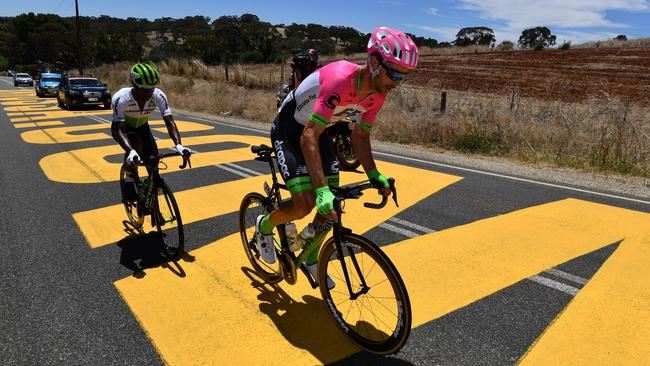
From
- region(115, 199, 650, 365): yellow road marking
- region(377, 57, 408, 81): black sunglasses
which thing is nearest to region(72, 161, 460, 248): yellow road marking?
region(115, 199, 650, 365): yellow road marking

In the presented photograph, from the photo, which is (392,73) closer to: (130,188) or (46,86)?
(130,188)

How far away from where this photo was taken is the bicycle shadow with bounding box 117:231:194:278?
4.20 m

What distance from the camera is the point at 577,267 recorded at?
4.27 metres

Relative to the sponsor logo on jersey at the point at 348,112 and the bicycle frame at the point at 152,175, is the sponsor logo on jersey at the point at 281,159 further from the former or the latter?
the bicycle frame at the point at 152,175

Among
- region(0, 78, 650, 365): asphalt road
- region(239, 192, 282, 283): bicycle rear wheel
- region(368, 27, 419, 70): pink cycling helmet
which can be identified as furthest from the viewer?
region(239, 192, 282, 283): bicycle rear wheel

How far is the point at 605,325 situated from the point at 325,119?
8.90 ft

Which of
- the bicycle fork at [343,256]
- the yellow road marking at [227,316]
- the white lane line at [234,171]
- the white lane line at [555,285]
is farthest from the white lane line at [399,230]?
the white lane line at [234,171]

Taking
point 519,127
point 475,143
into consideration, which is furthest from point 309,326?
point 519,127

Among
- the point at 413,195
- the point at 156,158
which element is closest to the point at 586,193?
the point at 413,195

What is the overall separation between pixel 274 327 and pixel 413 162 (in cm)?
674

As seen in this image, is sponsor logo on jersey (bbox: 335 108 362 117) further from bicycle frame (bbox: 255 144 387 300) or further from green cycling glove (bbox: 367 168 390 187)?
bicycle frame (bbox: 255 144 387 300)

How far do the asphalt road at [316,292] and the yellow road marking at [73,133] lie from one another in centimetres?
513

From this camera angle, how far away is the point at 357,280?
2.94m

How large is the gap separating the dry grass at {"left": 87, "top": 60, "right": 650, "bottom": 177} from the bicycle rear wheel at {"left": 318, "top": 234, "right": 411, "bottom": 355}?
26.3 ft
